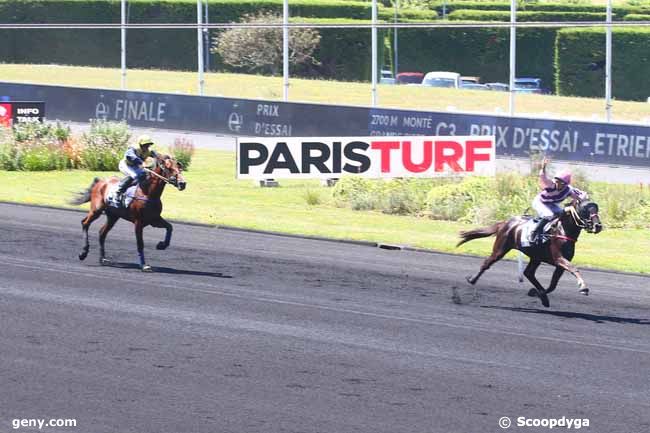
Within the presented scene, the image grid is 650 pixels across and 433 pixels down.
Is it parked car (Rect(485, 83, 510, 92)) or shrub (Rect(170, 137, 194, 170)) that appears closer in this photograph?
shrub (Rect(170, 137, 194, 170))

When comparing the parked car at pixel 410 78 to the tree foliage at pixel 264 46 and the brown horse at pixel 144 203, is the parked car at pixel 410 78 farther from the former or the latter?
the brown horse at pixel 144 203

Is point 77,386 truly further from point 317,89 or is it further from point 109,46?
point 109,46

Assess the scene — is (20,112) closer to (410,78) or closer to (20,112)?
(20,112)

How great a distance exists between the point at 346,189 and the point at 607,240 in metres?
7.30

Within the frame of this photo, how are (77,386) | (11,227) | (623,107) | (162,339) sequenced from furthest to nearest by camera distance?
(623,107)
(11,227)
(162,339)
(77,386)

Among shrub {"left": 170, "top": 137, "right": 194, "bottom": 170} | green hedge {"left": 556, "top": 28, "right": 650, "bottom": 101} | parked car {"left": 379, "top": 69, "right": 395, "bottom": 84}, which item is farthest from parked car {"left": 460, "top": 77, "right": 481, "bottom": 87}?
shrub {"left": 170, "top": 137, "right": 194, "bottom": 170}

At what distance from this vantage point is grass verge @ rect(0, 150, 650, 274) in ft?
75.6

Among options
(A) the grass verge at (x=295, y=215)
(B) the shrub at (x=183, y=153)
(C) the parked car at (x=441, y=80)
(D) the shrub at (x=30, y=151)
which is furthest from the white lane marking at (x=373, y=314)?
(C) the parked car at (x=441, y=80)

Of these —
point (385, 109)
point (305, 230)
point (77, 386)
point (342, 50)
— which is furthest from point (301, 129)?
point (77, 386)

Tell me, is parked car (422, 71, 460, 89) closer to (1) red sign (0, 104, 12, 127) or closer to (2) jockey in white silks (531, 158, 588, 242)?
(1) red sign (0, 104, 12, 127)

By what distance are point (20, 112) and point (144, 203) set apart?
21817 mm

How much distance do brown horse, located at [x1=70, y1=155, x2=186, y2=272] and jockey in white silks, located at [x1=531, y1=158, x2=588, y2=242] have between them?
16.7 ft

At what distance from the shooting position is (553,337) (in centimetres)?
1512

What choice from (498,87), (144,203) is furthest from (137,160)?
(498,87)
